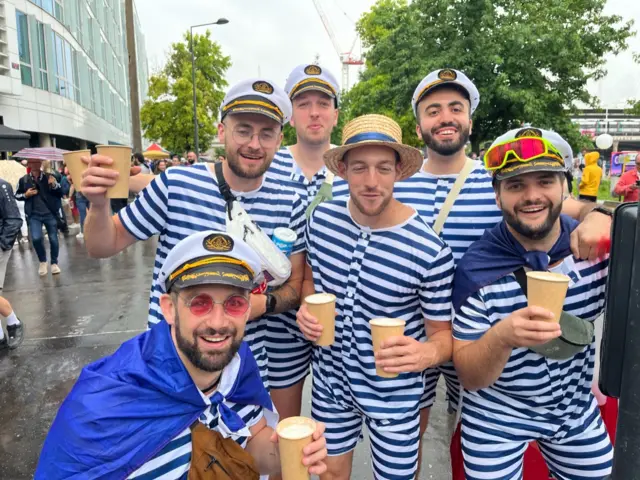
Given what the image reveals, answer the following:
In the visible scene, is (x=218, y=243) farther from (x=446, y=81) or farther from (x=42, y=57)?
(x=42, y=57)

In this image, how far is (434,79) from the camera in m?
2.80

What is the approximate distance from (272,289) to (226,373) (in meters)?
0.65

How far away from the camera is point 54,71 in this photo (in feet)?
75.8

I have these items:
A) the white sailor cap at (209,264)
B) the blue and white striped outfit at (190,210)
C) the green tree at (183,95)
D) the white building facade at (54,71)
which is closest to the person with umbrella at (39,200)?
the blue and white striped outfit at (190,210)

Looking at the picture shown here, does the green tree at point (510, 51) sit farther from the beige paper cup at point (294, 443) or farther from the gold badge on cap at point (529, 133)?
the beige paper cup at point (294, 443)

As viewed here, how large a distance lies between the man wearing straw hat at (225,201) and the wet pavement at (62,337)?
6.17ft

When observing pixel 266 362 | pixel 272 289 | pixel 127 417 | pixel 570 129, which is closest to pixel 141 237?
pixel 272 289

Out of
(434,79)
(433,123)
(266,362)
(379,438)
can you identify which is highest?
(434,79)

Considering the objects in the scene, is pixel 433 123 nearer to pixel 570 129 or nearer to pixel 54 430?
pixel 54 430

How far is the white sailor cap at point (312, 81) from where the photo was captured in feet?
10.8

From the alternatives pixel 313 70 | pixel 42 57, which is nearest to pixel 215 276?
pixel 313 70

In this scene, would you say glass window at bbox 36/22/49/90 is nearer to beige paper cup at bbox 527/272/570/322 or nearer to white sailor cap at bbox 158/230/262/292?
white sailor cap at bbox 158/230/262/292

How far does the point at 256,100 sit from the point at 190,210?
65 centimetres

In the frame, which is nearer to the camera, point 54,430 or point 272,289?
point 54,430
